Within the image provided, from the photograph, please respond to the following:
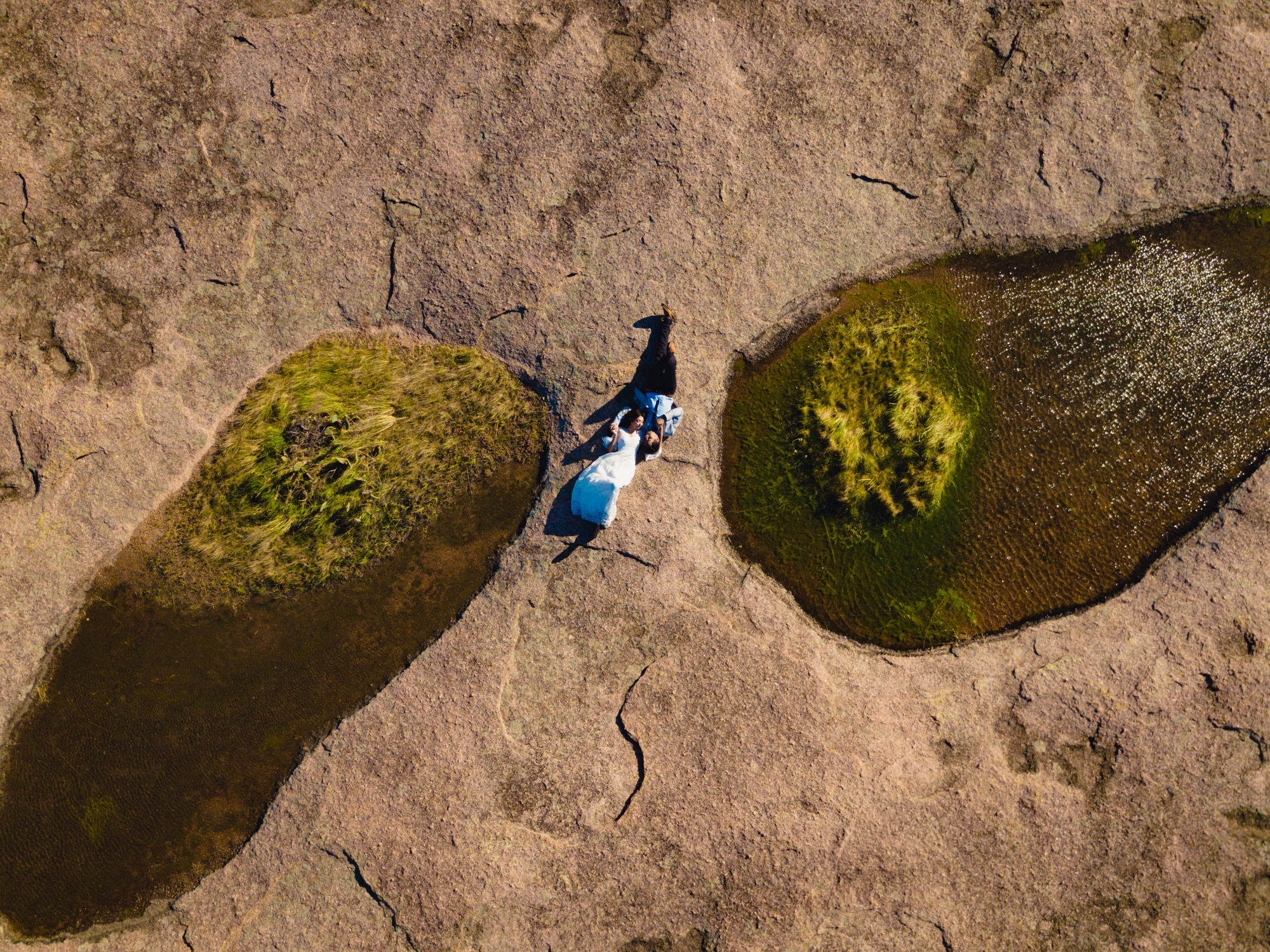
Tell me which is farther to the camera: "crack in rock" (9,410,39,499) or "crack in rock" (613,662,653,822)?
"crack in rock" (9,410,39,499)

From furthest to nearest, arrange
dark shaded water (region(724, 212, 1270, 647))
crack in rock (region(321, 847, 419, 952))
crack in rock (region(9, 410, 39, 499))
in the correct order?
1. dark shaded water (region(724, 212, 1270, 647))
2. crack in rock (region(9, 410, 39, 499))
3. crack in rock (region(321, 847, 419, 952))

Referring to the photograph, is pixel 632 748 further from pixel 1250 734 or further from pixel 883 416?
pixel 1250 734

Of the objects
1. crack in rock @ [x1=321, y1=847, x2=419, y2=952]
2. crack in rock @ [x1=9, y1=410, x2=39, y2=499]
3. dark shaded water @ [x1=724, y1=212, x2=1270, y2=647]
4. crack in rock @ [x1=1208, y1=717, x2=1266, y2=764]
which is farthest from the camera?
dark shaded water @ [x1=724, y1=212, x2=1270, y2=647]

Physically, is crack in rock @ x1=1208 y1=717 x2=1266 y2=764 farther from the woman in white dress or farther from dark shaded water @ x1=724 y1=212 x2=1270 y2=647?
the woman in white dress

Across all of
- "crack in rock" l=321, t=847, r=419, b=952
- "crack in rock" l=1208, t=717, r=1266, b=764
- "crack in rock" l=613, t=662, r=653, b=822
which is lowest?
"crack in rock" l=321, t=847, r=419, b=952

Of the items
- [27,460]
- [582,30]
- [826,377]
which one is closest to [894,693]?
[826,377]

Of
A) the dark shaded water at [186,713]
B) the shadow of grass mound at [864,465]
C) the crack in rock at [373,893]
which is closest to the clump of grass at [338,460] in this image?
the dark shaded water at [186,713]

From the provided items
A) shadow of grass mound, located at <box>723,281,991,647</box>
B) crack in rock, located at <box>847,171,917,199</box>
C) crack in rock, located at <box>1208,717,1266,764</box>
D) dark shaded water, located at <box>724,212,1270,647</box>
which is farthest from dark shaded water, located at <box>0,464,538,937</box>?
crack in rock, located at <box>1208,717,1266,764</box>
